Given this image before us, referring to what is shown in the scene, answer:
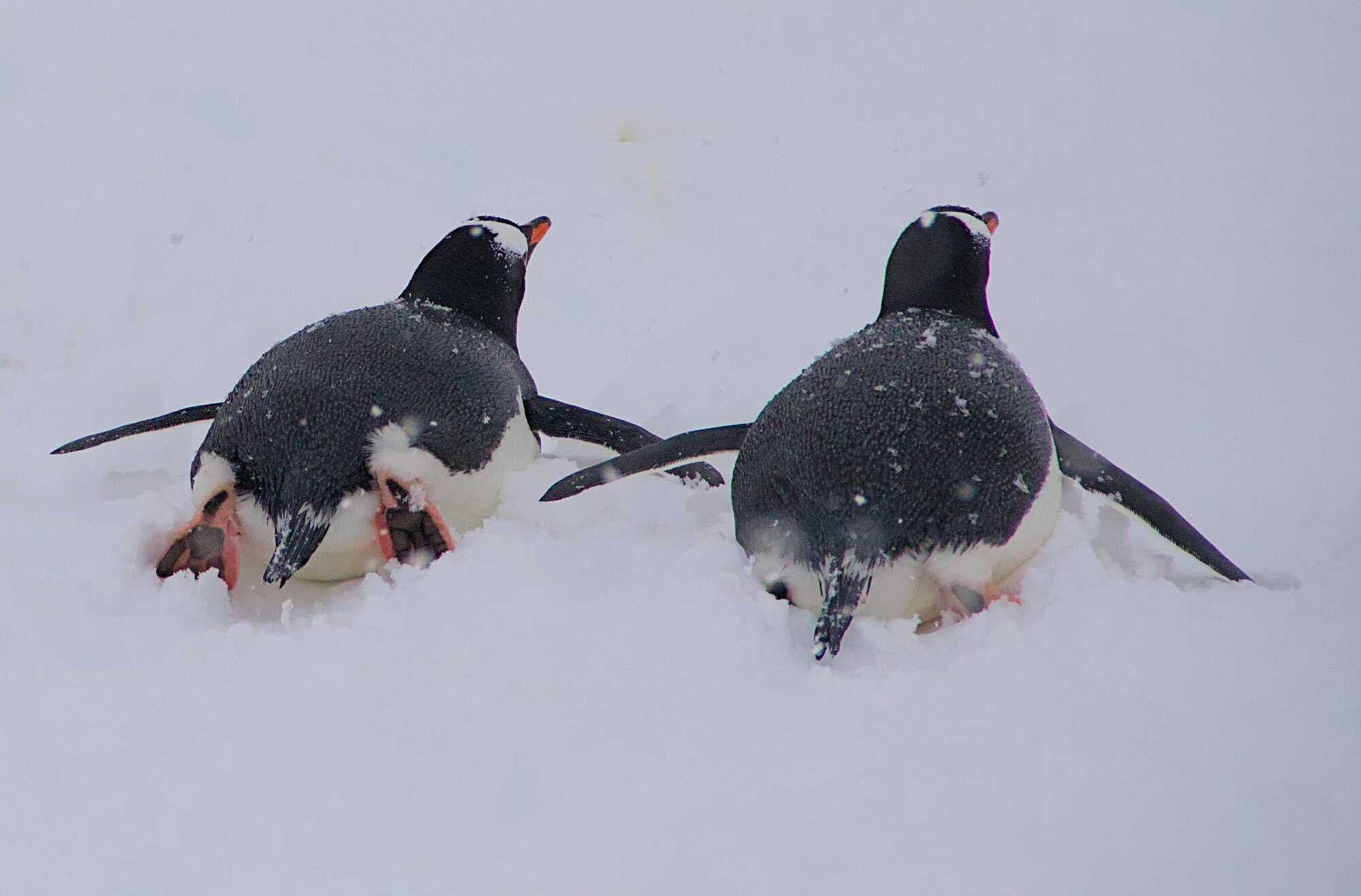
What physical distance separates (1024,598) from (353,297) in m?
1.95

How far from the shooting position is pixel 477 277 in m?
2.48

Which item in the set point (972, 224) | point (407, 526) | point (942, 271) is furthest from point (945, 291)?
point (407, 526)

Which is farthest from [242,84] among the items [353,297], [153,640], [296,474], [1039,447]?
[1039,447]

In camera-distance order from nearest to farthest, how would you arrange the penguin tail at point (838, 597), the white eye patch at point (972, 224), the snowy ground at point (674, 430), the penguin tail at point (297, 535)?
the snowy ground at point (674, 430), the penguin tail at point (838, 597), the penguin tail at point (297, 535), the white eye patch at point (972, 224)

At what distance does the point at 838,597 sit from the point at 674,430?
1063 millimetres

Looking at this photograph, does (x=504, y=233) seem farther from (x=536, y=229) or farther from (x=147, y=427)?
(x=147, y=427)

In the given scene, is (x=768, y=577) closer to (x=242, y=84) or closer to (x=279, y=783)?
(x=279, y=783)

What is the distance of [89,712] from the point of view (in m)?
1.49

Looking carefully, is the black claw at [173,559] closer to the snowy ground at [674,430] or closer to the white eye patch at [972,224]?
the snowy ground at [674,430]

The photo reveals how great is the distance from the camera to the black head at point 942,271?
2.32 m

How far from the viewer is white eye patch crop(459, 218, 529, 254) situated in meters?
2.56

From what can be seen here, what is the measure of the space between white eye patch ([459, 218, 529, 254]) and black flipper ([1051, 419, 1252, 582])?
44.1 inches

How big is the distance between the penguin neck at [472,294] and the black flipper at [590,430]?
251mm

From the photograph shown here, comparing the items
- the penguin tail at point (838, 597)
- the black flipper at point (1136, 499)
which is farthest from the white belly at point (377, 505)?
the black flipper at point (1136, 499)
